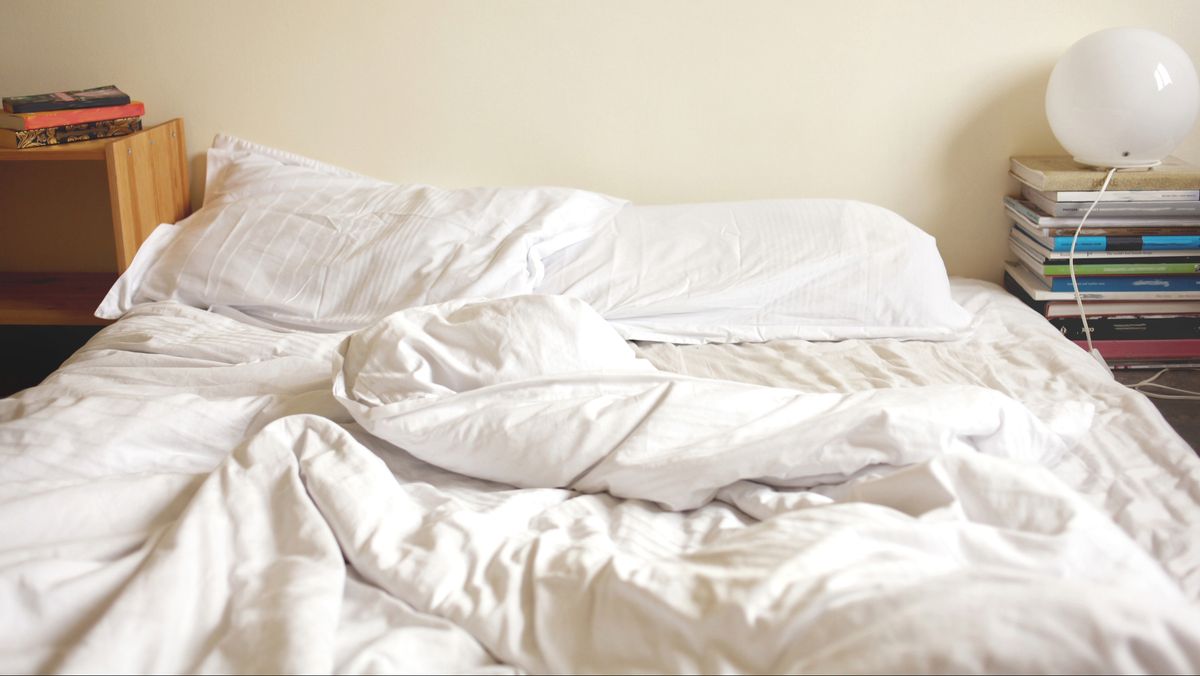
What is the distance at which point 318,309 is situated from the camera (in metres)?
1.84

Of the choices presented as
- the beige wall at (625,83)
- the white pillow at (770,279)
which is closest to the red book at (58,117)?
the beige wall at (625,83)

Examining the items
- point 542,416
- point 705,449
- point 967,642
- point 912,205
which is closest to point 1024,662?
point 967,642

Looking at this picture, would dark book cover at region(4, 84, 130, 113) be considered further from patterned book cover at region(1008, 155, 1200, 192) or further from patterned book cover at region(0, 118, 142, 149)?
patterned book cover at region(1008, 155, 1200, 192)

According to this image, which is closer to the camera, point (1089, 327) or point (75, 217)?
point (1089, 327)

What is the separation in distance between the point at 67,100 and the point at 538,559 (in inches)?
62.4

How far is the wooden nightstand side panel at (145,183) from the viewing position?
1.95 metres

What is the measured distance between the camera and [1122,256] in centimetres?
204

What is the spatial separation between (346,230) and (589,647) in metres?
1.26

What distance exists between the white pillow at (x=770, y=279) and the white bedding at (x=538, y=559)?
488 millimetres

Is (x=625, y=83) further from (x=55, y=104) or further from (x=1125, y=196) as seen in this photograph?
(x=55, y=104)

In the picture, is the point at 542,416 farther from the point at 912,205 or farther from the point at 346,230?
the point at 912,205

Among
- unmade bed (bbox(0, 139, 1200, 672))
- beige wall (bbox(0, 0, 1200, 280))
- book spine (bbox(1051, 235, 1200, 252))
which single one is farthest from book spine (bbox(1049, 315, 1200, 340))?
unmade bed (bbox(0, 139, 1200, 672))

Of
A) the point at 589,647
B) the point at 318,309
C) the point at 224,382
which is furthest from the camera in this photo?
the point at 318,309

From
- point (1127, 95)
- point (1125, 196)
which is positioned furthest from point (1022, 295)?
point (1127, 95)
